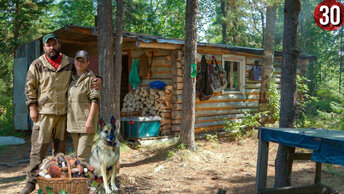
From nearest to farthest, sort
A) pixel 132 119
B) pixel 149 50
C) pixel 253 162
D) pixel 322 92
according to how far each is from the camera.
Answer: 1. pixel 253 162
2. pixel 132 119
3. pixel 149 50
4. pixel 322 92

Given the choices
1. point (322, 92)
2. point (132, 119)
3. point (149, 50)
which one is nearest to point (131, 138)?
point (132, 119)

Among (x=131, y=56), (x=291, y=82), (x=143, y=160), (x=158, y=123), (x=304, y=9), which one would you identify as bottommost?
(x=143, y=160)

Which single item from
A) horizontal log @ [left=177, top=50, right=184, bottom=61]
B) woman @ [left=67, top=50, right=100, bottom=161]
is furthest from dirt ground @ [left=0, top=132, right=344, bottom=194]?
horizontal log @ [left=177, top=50, right=184, bottom=61]

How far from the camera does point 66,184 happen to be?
341cm

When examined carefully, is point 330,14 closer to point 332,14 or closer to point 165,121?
point 332,14

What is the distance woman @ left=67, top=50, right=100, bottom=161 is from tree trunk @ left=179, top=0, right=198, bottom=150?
3.78 m

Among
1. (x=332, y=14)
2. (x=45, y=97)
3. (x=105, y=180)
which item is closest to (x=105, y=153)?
(x=105, y=180)

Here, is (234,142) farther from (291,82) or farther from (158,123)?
(291,82)

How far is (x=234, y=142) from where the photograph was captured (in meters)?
10.0

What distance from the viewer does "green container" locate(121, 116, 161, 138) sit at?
29.5 feet

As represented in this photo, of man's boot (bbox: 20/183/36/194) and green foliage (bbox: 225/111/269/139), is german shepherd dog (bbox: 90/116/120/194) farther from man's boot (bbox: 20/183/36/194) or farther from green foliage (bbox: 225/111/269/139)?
green foliage (bbox: 225/111/269/139)

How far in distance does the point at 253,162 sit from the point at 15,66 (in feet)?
26.6

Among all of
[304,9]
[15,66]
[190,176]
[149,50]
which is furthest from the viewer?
[304,9]

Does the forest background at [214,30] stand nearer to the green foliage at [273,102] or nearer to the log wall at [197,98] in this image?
the green foliage at [273,102]
